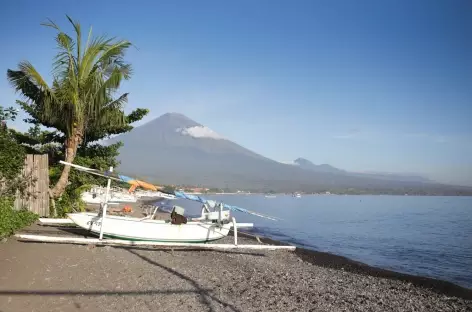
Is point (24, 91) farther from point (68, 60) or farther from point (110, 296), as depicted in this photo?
point (110, 296)

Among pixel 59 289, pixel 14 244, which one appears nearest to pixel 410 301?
pixel 59 289

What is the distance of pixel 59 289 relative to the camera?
696 cm

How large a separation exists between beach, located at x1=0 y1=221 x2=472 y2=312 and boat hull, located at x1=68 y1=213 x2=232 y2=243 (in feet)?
2.72

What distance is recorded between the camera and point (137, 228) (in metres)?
12.8

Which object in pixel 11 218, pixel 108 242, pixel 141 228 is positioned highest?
pixel 11 218

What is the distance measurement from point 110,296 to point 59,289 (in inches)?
42.3

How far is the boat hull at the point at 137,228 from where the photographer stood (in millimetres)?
12531

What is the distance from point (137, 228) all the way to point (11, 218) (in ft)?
13.2

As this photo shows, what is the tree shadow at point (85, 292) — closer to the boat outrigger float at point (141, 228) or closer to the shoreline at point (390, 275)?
the boat outrigger float at point (141, 228)

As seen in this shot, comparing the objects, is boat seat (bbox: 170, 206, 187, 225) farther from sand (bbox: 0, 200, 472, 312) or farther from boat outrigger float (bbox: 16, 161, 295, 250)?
sand (bbox: 0, 200, 472, 312)

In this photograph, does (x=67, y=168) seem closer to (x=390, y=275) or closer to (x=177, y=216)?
(x=177, y=216)

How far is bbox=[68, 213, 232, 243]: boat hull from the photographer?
41.1 feet

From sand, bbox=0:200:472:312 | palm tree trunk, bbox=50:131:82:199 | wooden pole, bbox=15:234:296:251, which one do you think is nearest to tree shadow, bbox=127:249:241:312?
sand, bbox=0:200:472:312

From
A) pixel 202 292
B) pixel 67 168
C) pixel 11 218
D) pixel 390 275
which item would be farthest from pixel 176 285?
pixel 67 168
